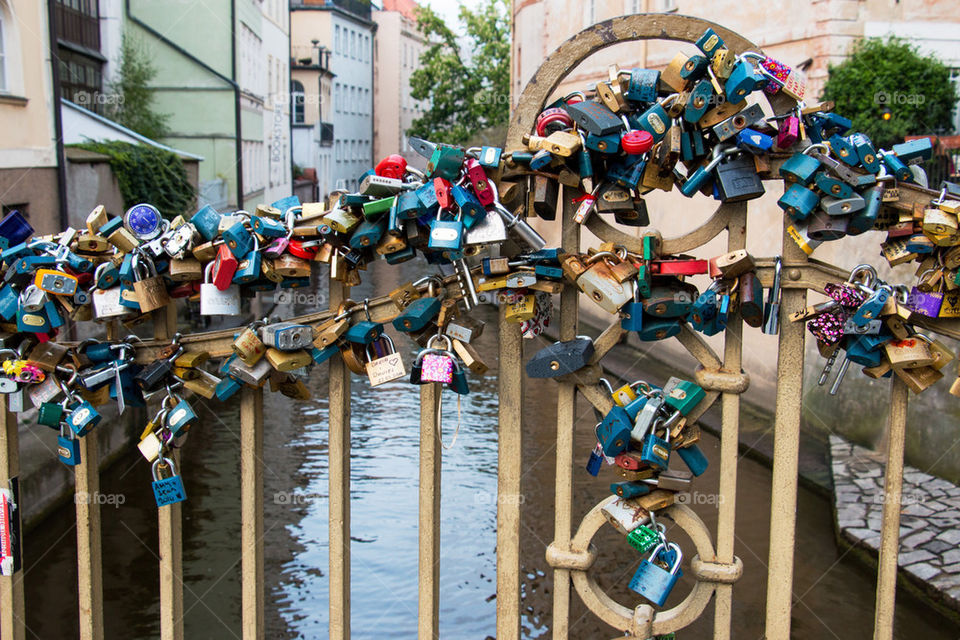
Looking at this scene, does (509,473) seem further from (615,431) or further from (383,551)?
(383,551)

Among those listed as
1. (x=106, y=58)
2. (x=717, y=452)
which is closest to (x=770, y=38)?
(x=717, y=452)

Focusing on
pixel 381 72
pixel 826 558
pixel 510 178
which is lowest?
pixel 826 558

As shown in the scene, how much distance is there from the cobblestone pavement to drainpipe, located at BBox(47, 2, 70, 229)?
9724mm

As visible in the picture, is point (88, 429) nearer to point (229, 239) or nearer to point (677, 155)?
point (229, 239)

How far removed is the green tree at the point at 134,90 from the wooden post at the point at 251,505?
22130 mm

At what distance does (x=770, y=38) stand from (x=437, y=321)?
12819 mm

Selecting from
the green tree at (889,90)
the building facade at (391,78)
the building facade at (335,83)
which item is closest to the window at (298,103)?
the building facade at (335,83)

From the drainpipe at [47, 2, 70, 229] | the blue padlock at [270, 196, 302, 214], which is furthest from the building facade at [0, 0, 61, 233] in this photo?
the blue padlock at [270, 196, 302, 214]

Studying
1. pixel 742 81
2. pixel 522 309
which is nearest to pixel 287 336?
pixel 522 309

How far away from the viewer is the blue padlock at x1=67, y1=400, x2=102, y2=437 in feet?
7.61

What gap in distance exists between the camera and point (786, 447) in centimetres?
210

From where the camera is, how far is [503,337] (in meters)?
2.16

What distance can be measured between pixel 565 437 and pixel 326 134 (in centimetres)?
4914

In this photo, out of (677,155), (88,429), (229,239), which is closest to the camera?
(677,155)
